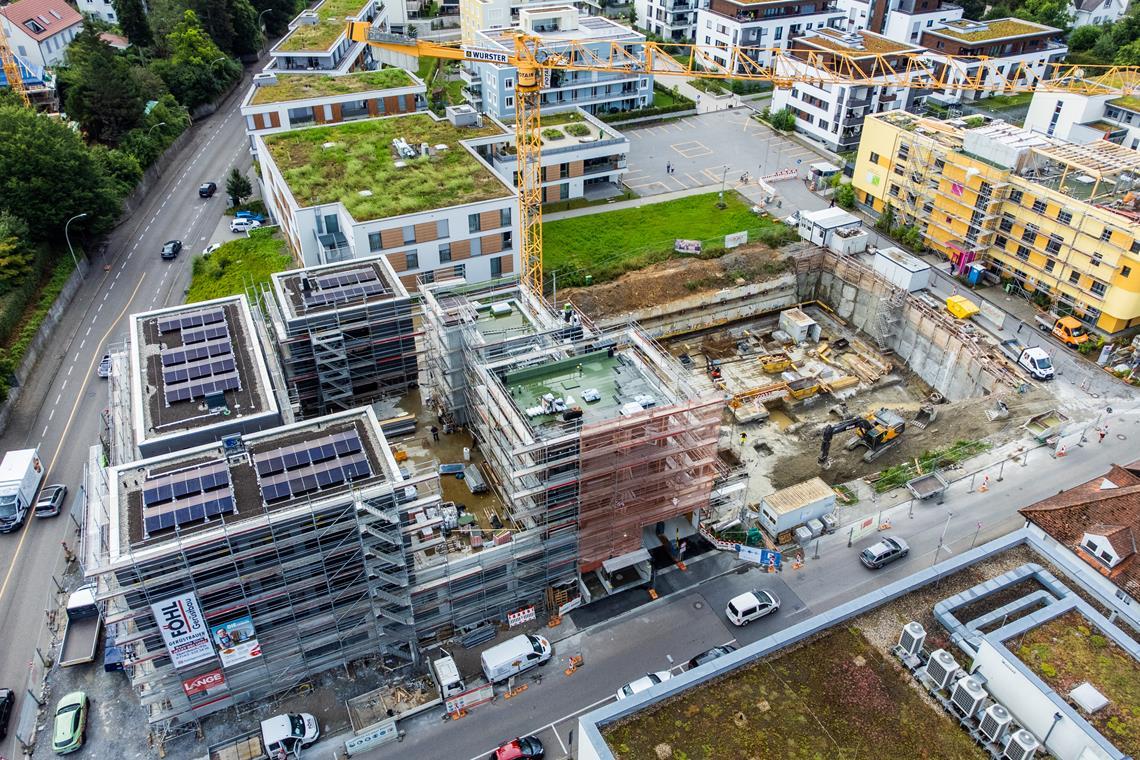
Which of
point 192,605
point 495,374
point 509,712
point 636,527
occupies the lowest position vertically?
point 509,712

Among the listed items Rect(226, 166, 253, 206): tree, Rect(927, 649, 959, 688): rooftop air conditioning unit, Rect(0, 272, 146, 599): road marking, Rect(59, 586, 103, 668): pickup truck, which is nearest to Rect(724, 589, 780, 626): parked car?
Rect(927, 649, 959, 688): rooftop air conditioning unit

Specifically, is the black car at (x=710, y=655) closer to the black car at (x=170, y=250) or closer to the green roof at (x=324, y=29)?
the black car at (x=170, y=250)

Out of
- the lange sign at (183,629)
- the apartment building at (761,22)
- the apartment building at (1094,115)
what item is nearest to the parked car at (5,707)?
the lange sign at (183,629)

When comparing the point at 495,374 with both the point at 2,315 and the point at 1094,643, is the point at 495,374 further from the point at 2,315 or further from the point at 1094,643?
the point at 2,315

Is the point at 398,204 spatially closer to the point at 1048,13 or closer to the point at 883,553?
the point at 883,553

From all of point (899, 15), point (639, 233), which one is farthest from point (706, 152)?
point (899, 15)

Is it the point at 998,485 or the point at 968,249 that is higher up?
the point at 968,249

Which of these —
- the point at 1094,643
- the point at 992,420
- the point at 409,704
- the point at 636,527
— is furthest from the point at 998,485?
the point at 409,704

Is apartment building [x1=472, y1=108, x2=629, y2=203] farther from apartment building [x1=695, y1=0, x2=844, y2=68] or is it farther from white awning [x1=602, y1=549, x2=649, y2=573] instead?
white awning [x1=602, y1=549, x2=649, y2=573]
